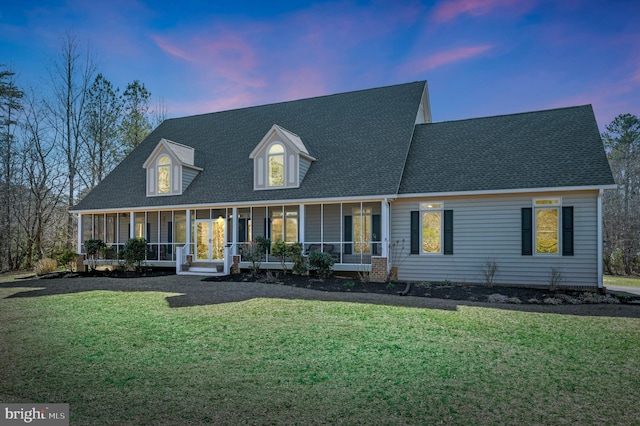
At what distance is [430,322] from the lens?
8.19 m

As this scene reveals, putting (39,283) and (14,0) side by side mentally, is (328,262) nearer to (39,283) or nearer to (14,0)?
(39,283)

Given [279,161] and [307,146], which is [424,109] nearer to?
[307,146]

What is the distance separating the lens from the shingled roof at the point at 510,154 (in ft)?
43.8

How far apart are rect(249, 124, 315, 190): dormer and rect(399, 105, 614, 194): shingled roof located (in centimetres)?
434

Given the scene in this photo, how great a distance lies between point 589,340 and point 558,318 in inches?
71.7

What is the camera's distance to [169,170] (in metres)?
19.3

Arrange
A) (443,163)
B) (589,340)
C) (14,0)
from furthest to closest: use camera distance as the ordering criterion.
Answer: (443,163), (14,0), (589,340)

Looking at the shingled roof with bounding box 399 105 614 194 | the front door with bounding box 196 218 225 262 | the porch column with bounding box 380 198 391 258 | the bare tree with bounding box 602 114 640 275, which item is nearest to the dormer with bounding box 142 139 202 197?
the front door with bounding box 196 218 225 262

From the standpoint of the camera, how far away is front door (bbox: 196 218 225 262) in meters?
18.5

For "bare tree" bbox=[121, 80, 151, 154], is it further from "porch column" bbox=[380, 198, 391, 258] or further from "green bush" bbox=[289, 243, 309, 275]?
"porch column" bbox=[380, 198, 391, 258]

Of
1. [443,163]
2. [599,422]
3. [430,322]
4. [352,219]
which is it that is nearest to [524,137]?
[443,163]

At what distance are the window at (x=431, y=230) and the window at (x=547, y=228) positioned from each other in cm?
240

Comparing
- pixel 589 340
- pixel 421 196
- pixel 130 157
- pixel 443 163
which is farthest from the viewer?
pixel 130 157

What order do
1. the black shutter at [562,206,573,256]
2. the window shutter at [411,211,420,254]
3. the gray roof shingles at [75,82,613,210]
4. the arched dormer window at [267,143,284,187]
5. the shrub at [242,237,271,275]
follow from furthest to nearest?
the arched dormer window at [267,143,284,187] < the shrub at [242,237,271,275] < the window shutter at [411,211,420,254] < the gray roof shingles at [75,82,613,210] < the black shutter at [562,206,573,256]
